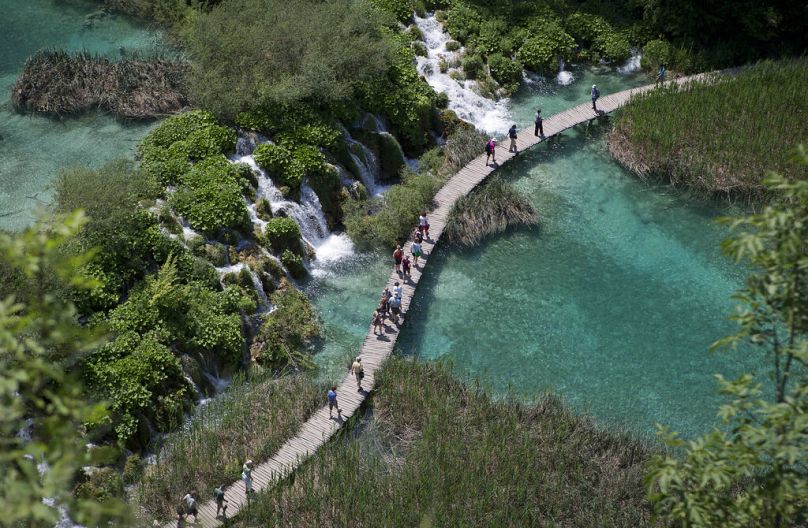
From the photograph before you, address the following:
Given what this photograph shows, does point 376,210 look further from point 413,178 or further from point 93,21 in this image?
point 93,21

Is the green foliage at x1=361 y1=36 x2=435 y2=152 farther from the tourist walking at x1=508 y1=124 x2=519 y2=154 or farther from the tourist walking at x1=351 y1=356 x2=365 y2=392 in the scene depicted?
the tourist walking at x1=351 y1=356 x2=365 y2=392

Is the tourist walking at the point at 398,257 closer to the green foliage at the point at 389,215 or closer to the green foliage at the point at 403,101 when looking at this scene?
the green foliage at the point at 389,215

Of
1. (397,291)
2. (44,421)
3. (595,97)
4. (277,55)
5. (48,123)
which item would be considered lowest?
(397,291)

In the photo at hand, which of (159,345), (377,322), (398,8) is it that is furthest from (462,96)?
(159,345)

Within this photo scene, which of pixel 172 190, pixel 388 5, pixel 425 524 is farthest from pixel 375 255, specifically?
pixel 388 5

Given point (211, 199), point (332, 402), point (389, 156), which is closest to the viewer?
point (332, 402)

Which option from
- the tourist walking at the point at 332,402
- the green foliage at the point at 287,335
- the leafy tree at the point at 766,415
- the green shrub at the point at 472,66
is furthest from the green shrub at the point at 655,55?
the leafy tree at the point at 766,415

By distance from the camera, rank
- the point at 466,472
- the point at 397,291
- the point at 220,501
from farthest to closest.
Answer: the point at 397,291, the point at 466,472, the point at 220,501

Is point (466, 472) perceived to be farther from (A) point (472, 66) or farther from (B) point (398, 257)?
(A) point (472, 66)
